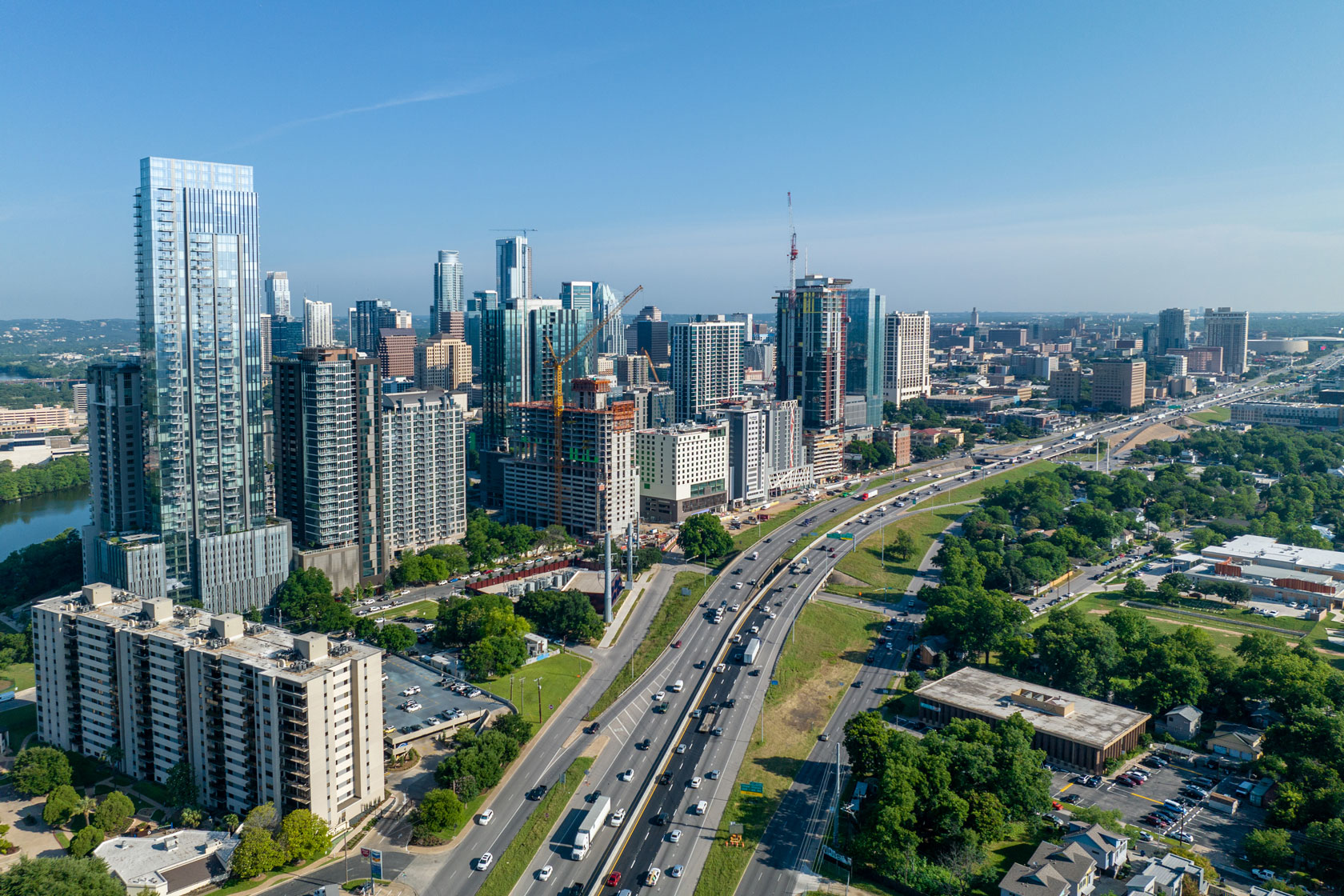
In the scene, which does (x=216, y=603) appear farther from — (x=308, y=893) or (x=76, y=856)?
(x=308, y=893)

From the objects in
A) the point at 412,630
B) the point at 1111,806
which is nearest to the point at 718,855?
the point at 1111,806

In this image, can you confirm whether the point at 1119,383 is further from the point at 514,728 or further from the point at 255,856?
the point at 255,856

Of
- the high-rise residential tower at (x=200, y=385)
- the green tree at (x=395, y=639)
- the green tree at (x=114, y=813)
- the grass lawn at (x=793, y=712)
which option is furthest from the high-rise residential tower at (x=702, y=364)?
the green tree at (x=114, y=813)

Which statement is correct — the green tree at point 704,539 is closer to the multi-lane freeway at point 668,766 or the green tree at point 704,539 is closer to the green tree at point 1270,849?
the multi-lane freeway at point 668,766

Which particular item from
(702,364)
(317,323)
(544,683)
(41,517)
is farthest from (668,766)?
(317,323)

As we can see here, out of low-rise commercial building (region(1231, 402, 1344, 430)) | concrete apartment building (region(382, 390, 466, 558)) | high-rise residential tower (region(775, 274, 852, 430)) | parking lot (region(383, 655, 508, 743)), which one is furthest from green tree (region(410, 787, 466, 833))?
low-rise commercial building (region(1231, 402, 1344, 430))

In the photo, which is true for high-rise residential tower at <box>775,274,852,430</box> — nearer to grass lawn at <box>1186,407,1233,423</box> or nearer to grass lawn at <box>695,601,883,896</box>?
grass lawn at <box>695,601,883,896</box>
